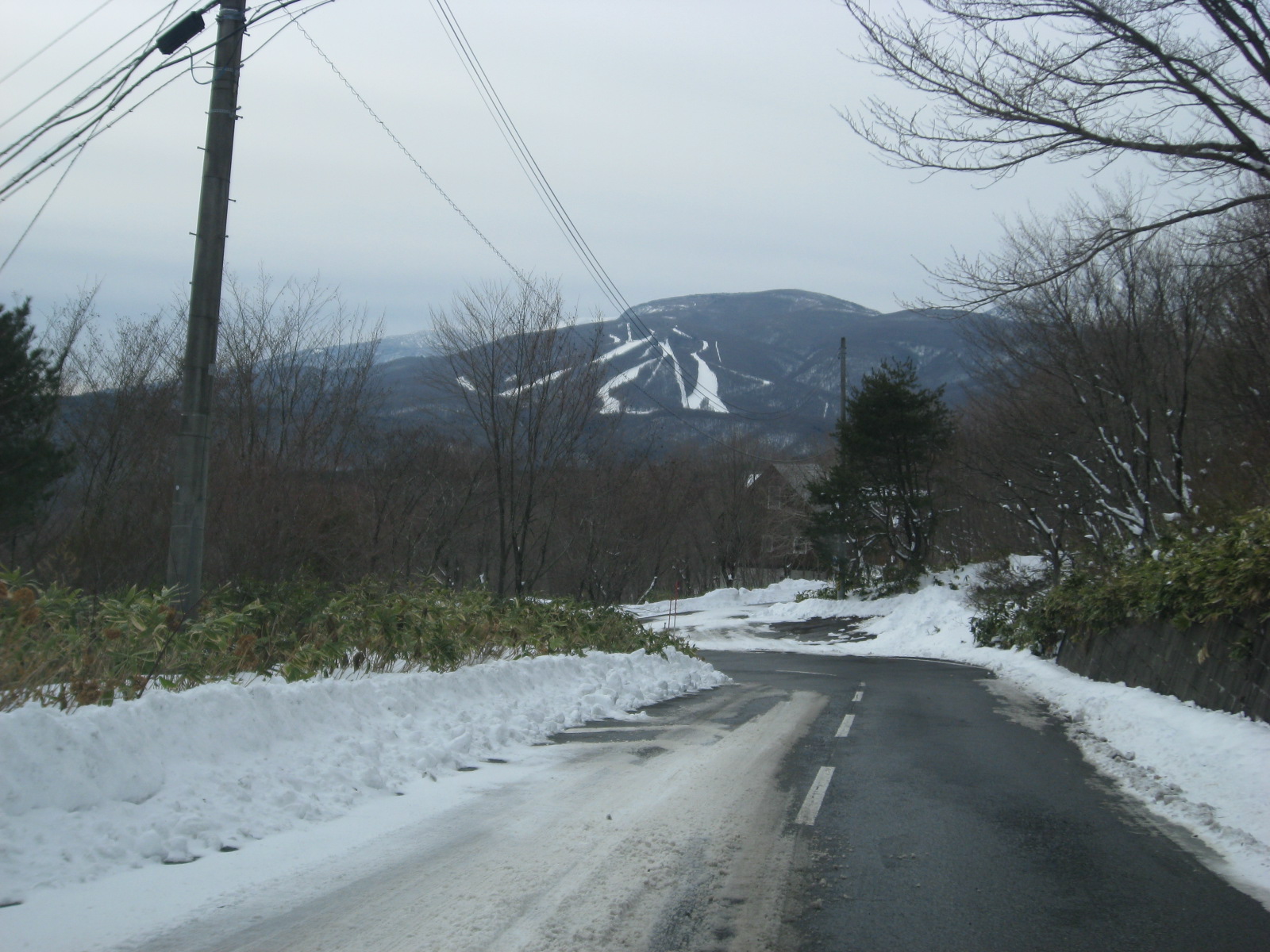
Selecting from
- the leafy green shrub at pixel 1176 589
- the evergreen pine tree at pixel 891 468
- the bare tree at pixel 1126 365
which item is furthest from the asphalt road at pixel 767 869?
the evergreen pine tree at pixel 891 468

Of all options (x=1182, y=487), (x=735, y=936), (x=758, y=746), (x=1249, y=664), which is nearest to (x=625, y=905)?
(x=735, y=936)

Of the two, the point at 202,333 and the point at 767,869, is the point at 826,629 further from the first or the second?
the point at 767,869

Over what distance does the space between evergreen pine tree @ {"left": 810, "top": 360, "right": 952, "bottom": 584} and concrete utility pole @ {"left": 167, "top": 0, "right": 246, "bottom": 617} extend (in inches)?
1193

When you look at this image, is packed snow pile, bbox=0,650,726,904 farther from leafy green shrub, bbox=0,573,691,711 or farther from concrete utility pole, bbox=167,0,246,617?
concrete utility pole, bbox=167,0,246,617

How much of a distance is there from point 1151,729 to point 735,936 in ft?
24.5

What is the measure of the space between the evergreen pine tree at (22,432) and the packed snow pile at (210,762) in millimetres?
15199

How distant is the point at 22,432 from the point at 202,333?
16634 millimetres

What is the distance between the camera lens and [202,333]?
971cm

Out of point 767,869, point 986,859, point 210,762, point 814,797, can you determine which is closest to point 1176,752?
point 814,797

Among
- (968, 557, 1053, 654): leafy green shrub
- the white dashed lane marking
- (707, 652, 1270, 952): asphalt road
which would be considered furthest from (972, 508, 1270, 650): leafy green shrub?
the white dashed lane marking

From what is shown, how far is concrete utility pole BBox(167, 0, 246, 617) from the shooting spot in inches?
377

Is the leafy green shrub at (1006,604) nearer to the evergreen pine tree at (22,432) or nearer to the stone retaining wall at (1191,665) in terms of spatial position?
the stone retaining wall at (1191,665)

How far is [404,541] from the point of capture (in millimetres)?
35438

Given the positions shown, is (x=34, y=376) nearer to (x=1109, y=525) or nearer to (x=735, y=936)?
(x=735, y=936)
